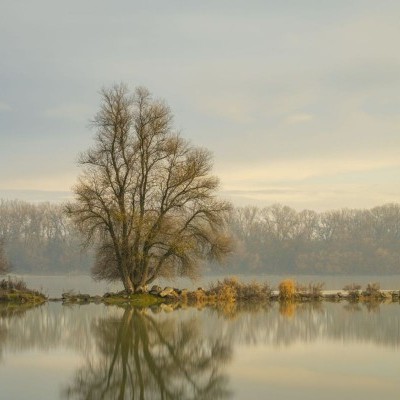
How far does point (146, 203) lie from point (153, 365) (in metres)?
21.4

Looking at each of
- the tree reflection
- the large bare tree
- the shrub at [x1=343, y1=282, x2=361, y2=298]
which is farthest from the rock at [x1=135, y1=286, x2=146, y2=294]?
the tree reflection

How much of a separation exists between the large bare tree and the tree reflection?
12.3m

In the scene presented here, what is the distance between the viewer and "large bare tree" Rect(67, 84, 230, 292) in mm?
34156

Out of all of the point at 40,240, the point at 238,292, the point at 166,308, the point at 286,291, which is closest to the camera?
the point at 166,308

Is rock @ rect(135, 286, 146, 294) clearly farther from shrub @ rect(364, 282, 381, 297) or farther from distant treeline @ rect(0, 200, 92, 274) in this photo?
distant treeline @ rect(0, 200, 92, 274)

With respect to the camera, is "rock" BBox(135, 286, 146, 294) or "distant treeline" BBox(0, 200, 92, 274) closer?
"rock" BBox(135, 286, 146, 294)

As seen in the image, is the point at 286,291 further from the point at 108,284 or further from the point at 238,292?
the point at 108,284

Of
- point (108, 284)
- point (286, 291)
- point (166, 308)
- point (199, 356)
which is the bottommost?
point (199, 356)

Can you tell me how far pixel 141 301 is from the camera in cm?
3294

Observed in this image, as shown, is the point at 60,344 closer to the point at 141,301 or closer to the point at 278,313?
the point at 278,313

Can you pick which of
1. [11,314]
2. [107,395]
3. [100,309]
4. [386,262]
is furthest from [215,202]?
[386,262]

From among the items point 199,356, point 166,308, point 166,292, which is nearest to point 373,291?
point 166,292

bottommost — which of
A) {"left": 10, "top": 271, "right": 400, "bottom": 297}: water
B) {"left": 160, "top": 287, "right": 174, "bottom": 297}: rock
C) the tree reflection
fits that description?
the tree reflection

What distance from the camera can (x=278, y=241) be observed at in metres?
109
